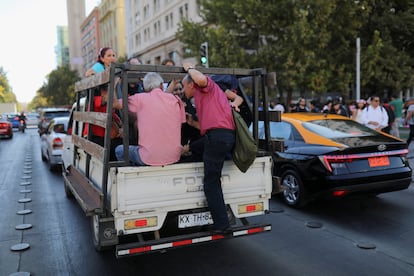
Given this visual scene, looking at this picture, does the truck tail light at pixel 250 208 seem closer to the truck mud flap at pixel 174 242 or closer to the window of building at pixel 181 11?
the truck mud flap at pixel 174 242

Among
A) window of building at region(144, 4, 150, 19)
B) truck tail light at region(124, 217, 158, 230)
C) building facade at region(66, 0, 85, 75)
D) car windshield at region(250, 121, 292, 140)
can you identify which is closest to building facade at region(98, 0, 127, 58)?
window of building at region(144, 4, 150, 19)

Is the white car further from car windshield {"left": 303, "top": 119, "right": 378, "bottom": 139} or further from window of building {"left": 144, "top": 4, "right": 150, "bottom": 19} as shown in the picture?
window of building {"left": 144, "top": 4, "right": 150, "bottom": 19}

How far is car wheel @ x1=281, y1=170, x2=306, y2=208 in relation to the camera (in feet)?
19.9

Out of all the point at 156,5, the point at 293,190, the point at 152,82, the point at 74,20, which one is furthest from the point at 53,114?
the point at 74,20

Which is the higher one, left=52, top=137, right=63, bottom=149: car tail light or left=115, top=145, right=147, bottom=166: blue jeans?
left=115, top=145, right=147, bottom=166: blue jeans

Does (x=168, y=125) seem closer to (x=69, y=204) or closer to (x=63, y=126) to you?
(x=69, y=204)

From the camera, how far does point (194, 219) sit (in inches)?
155

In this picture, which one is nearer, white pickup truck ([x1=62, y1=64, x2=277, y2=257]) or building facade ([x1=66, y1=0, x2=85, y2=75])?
white pickup truck ([x1=62, y1=64, x2=277, y2=257])

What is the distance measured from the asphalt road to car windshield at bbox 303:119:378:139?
1186 mm

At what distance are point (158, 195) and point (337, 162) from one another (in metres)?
3.03

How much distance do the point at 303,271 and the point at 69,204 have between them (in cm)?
449

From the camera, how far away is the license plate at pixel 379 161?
5.66 metres

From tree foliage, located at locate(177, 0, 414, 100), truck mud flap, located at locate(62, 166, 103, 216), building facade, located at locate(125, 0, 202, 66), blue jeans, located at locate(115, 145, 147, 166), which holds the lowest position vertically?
truck mud flap, located at locate(62, 166, 103, 216)

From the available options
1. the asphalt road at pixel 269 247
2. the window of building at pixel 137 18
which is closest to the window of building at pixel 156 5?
the window of building at pixel 137 18
